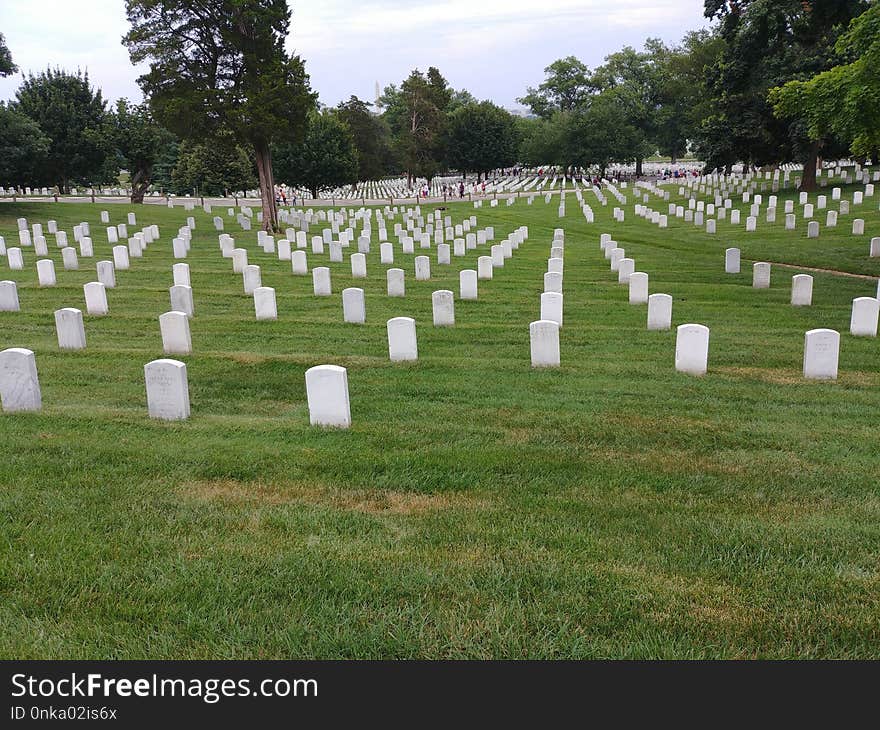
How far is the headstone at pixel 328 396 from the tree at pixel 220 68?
77.8ft

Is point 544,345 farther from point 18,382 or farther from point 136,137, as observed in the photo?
point 136,137

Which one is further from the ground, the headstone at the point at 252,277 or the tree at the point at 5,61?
the tree at the point at 5,61

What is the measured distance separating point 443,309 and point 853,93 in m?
9.56

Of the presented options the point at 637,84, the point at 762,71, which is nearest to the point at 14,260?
the point at 762,71

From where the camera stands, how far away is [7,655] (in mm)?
4027

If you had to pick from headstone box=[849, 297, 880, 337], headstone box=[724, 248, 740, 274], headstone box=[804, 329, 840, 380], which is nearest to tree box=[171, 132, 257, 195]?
headstone box=[724, 248, 740, 274]

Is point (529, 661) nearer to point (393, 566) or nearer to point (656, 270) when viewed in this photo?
point (393, 566)

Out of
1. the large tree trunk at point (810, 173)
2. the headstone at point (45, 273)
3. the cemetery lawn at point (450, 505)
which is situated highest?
the large tree trunk at point (810, 173)

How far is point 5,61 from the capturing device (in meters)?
34.0

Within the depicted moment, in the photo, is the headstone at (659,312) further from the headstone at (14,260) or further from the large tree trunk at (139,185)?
the large tree trunk at (139,185)

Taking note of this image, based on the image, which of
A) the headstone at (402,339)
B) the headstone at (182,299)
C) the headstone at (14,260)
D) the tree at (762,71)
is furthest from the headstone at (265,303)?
the tree at (762,71)

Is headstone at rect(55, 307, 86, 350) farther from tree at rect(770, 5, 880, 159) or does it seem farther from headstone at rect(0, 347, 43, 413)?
tree at rect(770, 5, 880, 159)

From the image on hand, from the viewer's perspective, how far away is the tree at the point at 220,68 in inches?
1147

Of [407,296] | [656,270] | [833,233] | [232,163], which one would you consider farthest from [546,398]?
[232,163]
